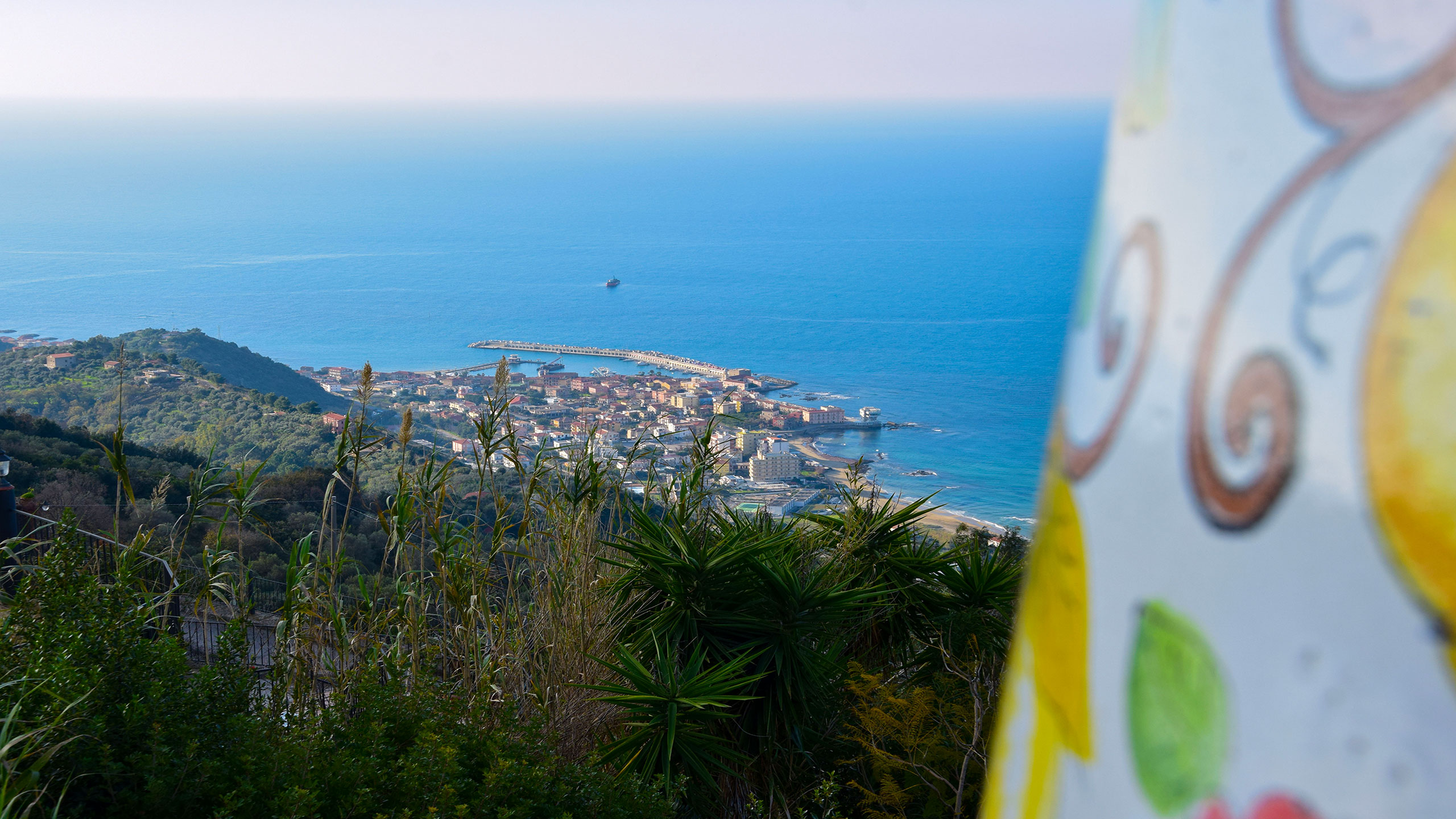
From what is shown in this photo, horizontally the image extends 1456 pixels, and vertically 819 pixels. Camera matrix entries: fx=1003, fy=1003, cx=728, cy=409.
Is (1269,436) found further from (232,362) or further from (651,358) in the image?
(651,358)

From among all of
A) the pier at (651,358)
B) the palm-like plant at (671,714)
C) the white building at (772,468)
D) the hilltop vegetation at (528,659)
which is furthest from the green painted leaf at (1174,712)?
the pier at (651,358)

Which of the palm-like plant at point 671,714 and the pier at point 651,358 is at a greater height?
the pier at point 651,358

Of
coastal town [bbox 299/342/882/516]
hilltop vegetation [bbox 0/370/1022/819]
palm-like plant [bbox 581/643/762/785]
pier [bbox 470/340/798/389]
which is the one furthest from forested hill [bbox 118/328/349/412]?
palm-like plant [bbox 581/643/762/785]

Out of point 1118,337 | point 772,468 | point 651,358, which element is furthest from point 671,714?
point 651,358

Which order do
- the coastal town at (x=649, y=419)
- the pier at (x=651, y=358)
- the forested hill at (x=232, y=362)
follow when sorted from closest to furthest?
1. the coastal town at (x=649, y=419)
2. the forested hill at (x=232, y=362)
3. the pier at (x=651, y=358)

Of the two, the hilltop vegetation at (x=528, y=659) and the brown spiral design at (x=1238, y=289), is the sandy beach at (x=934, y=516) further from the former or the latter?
the brown spiral design at (x=1238, y=289)

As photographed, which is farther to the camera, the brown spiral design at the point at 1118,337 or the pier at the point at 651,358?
the pier at the point at 651,358

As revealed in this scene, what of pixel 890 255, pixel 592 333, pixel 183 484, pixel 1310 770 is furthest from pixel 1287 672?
pixel 890 255
